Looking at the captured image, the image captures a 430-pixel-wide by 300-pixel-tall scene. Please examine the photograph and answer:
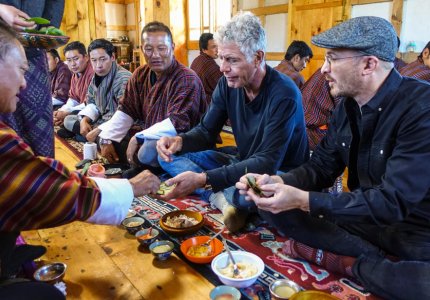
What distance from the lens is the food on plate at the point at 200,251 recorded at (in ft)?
6.29

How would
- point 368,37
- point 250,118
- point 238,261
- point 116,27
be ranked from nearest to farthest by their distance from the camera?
point 368,37 < point 238,261 < point 250,118 < point 116,27

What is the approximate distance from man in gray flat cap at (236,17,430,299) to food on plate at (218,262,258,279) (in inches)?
11.9

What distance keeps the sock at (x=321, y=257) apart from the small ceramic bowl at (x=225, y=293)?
51 cm

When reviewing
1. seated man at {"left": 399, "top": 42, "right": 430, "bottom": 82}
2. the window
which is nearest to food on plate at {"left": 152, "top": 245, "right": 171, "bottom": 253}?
seated man at {"left": 399, "top": 42, "right": 430, "bottom": 82}

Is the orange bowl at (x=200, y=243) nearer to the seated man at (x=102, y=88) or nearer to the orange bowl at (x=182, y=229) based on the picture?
the orange bowl at (x=182, y=229)

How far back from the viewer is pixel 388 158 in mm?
1633

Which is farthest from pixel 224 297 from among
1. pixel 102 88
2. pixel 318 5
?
pixel 318 5

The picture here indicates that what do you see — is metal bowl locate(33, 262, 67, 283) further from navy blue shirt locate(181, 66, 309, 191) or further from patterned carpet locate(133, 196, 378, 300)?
navy blue shirt locate(181, 66, 309, 191)

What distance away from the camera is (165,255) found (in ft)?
6.21

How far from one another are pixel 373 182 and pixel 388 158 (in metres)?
0.17

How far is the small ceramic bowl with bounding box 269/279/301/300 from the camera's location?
1.56m

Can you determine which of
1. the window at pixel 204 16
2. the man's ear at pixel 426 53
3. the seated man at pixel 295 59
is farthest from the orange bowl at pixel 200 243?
the window at pixel 204 16

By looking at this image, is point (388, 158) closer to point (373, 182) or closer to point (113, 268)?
point (373, 182)

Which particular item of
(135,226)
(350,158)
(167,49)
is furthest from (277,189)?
(167,49)
